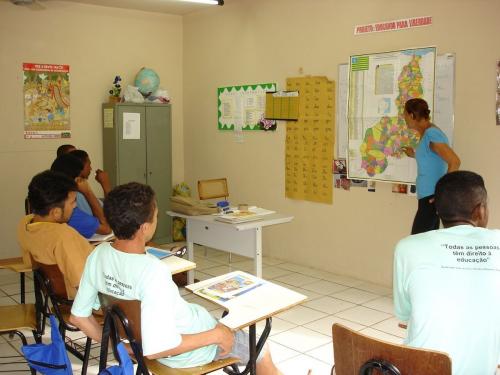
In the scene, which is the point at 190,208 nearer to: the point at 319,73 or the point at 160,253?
Answer: the point at 160,253

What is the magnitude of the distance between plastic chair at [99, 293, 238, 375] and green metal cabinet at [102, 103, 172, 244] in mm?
4588

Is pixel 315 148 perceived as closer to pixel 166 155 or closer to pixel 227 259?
pixel 227 259

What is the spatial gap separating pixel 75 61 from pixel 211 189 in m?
2.42

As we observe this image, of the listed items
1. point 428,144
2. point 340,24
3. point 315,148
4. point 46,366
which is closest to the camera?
point 46,366

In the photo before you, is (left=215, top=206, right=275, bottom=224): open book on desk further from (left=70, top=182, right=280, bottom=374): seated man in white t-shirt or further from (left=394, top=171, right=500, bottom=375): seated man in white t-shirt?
(left=394, top=171, right=500, bottom=375): seated man in white t-shirt

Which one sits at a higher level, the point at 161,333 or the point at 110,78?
the point at 110,78

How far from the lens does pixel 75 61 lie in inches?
255

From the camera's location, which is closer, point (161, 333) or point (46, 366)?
point (161, 333)

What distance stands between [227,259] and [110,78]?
8.68 ft

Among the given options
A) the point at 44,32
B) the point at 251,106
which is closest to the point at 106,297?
the point at 251,106

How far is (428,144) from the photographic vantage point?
4340 mm

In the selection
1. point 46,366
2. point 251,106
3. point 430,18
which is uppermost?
point 430,18

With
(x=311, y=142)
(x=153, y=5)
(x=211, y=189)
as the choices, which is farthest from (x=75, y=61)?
(x=311, y=142)

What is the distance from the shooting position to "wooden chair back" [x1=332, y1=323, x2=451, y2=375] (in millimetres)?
1544
